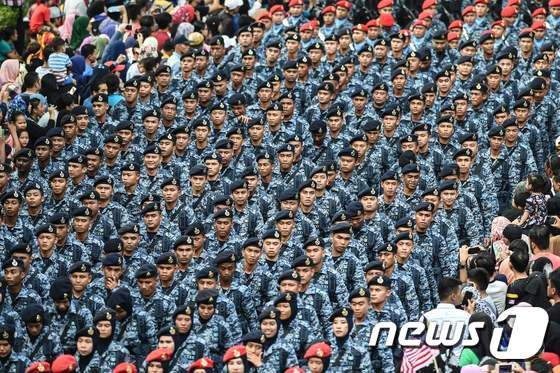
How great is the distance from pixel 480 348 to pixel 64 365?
15.8 feet

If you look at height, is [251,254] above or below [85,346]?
below

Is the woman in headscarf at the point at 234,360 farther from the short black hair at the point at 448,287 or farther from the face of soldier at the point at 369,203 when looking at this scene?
the face of soldier at the point at 369,203

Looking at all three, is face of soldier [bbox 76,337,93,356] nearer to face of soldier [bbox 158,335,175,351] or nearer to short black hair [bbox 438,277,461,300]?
face of soldier [bbox 158,335,175,351]

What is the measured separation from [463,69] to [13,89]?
756cm

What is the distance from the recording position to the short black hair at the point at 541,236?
77.7ft

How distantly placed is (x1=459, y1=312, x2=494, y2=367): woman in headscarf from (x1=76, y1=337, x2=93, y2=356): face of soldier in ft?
15.1

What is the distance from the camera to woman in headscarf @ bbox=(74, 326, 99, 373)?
76.2ft

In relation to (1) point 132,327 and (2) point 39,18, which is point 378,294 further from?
(2) point 39,18

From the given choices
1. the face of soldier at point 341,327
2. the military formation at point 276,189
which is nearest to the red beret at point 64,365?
the military formation at point 276,189

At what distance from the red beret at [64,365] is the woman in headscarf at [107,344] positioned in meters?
0.74

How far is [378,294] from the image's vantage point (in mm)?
23469

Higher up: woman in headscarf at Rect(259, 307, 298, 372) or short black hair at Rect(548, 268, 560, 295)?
short black hair at Rect(548, 268, 560, 295)

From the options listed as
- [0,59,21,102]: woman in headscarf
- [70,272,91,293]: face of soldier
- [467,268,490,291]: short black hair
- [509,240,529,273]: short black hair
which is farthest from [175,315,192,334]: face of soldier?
[0,59,21,102]: woman in headscarf

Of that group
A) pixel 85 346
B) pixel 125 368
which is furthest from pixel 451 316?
pixel 85 346
